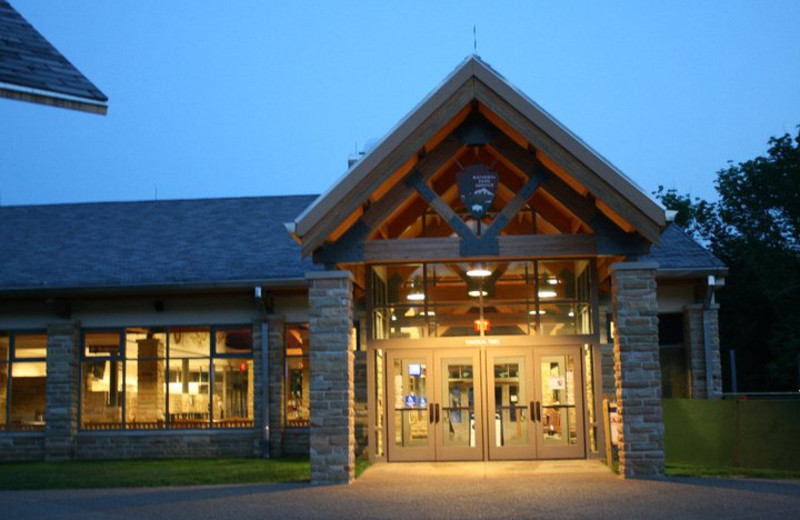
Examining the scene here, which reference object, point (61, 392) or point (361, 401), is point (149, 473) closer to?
point (361, 401)

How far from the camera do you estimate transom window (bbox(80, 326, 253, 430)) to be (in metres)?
23.3

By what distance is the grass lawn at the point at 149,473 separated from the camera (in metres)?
17.3

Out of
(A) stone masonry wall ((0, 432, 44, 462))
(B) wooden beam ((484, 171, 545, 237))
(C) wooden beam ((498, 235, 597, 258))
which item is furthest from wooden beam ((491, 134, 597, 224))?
(A) stone masonry wall ((0, 432, 44, 462))

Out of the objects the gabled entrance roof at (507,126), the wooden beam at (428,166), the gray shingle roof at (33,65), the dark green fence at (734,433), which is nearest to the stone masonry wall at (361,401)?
the wooden beam at (428,166)

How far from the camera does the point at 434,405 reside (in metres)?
19.8

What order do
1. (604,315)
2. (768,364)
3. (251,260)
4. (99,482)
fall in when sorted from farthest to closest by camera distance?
1. (768,364)
2. (251,260)
3. (604,315)
4. (99,482)

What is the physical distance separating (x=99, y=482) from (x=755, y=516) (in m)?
10.5

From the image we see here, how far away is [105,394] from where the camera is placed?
23594mm

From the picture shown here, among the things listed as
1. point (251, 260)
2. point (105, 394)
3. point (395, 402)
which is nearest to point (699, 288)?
point (395, 402)

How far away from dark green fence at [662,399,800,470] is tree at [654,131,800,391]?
A: 23062 mm

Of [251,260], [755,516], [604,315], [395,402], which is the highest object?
[251,260]

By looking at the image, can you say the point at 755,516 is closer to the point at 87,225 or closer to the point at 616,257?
the point at 616,257

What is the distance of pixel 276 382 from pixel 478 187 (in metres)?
7.90

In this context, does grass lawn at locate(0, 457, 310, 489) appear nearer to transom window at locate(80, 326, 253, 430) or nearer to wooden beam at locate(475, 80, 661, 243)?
transom window at locate(80, 326, 253, 430)
